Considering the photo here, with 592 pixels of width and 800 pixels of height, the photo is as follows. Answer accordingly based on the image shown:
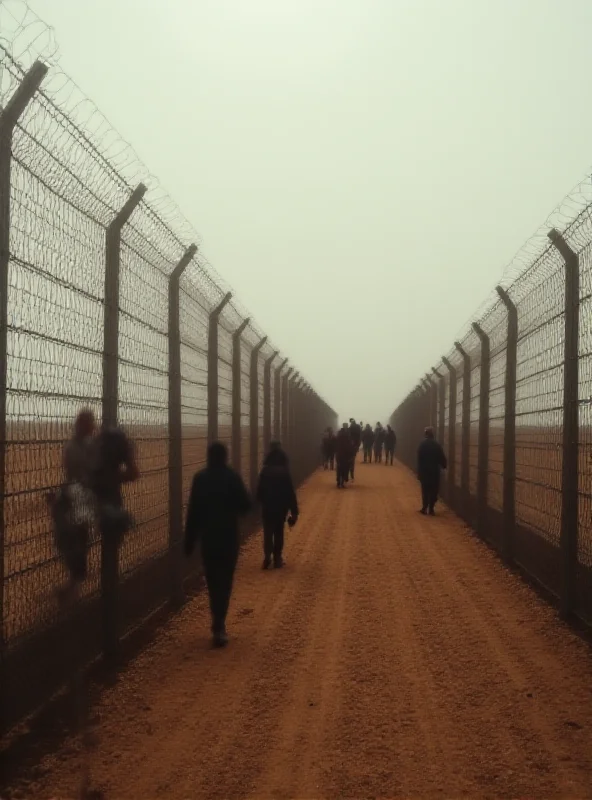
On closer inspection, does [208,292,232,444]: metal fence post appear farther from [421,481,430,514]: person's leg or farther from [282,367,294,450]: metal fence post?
[282,367,294,450]: metal fence post

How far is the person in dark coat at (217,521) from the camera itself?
7.48 metres

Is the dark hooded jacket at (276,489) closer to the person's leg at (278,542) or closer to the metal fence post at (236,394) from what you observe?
the person's leg at (278,542)

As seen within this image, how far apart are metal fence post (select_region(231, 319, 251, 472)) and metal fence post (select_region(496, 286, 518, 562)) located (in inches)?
124

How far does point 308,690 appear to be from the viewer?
6.01m

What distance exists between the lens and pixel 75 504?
18.3ft

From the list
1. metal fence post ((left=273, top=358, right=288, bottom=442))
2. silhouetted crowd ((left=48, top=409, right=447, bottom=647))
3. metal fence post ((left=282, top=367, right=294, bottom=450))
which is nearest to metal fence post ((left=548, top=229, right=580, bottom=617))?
silhouetted crowd ((left=48, top=409, right=447, bottom=647))

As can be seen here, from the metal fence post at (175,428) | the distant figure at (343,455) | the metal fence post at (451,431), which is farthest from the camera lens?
the distant figure at (343,455)

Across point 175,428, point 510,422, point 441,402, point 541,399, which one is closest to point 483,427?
point 510,422

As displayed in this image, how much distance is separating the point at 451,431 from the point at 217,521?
34.2 feet

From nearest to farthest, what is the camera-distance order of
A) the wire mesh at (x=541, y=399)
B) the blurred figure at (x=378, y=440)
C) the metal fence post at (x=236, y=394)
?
the wire mesh at (x=541, y=399) → the metal fence post at (x=236, y=394) → the blurred figure at (x=378, y=440)

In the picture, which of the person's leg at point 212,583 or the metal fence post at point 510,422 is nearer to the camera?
the person's leg at point 212,583

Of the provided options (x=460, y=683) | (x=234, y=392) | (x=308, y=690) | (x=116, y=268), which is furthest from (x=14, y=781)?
(x=234, y=392)

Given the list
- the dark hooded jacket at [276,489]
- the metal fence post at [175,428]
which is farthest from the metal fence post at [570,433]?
the dark hooded jacket at [276,489]

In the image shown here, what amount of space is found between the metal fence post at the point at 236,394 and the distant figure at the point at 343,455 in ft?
38.5
